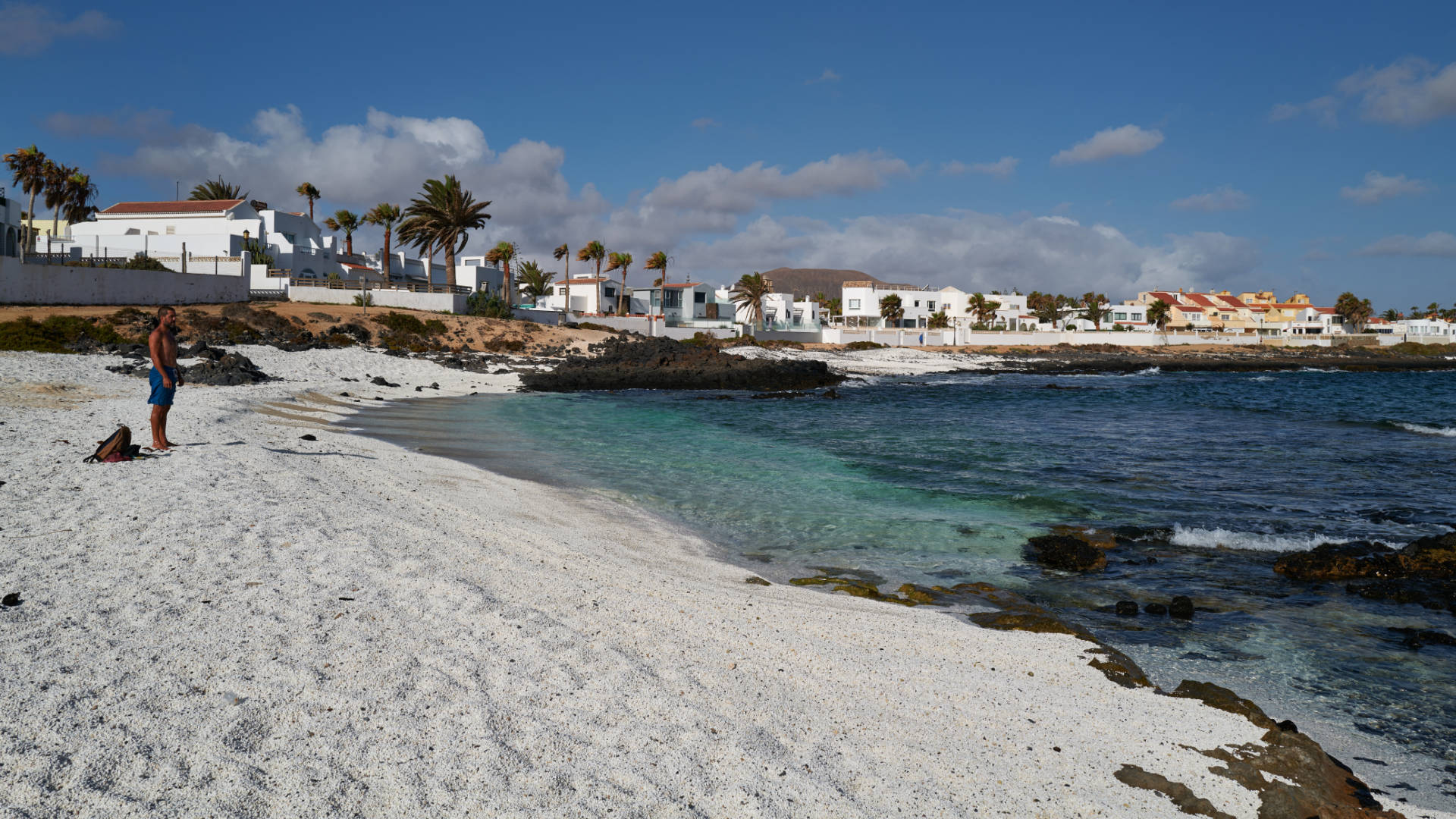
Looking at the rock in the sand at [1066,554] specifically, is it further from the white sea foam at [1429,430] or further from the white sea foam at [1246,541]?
the white sea foam at [1429,430]

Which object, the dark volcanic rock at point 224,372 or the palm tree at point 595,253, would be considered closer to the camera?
the dark volcanic rock at point 224,372

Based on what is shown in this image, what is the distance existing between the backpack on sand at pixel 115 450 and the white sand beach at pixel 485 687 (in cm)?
90

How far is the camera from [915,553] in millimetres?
10914

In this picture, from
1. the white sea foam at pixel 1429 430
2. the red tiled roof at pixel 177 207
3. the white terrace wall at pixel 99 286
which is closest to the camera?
the white sea foam at pixel 1429 430

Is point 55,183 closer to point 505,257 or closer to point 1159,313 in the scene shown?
point 505,257

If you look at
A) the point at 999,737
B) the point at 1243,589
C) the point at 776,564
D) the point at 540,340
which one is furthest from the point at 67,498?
the point at 540,340

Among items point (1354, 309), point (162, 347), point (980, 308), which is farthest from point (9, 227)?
point (1354, 309)

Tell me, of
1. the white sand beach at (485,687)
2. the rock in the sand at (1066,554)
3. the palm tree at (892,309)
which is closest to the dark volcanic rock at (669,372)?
the rock in the sand at (1066,554)

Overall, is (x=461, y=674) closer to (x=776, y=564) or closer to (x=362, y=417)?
(x=776, y=564)

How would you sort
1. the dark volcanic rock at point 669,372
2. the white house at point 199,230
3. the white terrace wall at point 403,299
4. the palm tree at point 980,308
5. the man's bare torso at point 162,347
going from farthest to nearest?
the palm tree at point 980,308 → the white house at point 199,230 → the white terrace wall at point 403,299 → the dark volcanic rock at point 669,372 → the man's bare torso at point 162,347

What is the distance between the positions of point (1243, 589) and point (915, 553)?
12.4 feet

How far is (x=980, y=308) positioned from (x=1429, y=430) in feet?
300

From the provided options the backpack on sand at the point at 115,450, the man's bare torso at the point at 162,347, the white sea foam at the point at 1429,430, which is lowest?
the white sea foam at the point at 1429,430

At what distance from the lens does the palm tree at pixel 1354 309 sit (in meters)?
135
